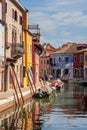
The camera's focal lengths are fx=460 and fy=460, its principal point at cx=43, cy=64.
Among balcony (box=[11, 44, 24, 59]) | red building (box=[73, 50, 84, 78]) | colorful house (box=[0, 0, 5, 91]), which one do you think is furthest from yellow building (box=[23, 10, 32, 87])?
red building (box=[73, 50, 84, 78])

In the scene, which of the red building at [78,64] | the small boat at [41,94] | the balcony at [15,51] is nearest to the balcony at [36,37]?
the balcony at [15,51]

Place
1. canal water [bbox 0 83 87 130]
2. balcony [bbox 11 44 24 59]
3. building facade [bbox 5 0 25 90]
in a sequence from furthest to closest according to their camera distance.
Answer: balcony [bbox 11 44 24 59] → building facade [bbox 5 0 25 90] → canal water [bbox 0 83 87 130]

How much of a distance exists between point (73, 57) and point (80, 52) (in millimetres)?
5936

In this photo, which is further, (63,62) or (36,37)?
(63,62)

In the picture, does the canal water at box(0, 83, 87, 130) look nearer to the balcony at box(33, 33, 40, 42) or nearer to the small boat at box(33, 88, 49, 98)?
the small boat at box(33, 88, 49, 98)

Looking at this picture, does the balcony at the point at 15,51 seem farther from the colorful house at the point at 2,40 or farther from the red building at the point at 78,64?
the red building at the point at 78,64

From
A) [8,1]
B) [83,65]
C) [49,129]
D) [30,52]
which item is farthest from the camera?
[83,65]

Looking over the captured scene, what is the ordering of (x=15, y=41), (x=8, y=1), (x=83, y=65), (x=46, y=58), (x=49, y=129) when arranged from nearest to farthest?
(x=49, y=129), (x=8, y=1), (x=15, y=41), (x=83, y=65), (x=46, y=58)

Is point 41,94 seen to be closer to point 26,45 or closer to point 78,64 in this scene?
point 26,45

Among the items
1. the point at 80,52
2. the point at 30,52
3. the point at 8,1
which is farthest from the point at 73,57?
the point at 8,1

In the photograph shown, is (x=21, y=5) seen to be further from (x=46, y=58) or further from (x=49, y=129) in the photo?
(x=46, y=58)

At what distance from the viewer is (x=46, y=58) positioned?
376ft

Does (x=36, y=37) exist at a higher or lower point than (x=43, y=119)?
higher

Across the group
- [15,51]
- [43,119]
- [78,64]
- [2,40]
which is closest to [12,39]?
[15,51]
